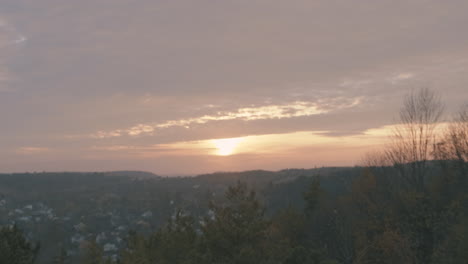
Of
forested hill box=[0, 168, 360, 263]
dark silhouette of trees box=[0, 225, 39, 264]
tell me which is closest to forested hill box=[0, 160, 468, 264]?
dark silhouette of trees box=[0, 225, 39, 264]

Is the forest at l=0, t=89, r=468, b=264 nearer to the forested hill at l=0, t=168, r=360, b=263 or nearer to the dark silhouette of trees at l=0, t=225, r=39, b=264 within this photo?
the dark silhouette of trees at l=0, t=225, r=39, b=264

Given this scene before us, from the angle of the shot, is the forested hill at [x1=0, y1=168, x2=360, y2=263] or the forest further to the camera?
the forested hill at [x1=0, y1=168, x2=360, y2=263]

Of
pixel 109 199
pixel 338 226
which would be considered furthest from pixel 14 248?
pixel 109 199

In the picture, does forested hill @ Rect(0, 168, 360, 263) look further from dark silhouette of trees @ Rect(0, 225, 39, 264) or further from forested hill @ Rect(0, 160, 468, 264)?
dark silhouette of trees @ Rect(0, 225, 39, 264)

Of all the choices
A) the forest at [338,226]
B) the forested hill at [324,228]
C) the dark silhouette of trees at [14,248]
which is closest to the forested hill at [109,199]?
the forested hill at [324,228]

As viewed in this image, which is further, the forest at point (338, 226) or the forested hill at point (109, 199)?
the forested hill at point (109, 199)

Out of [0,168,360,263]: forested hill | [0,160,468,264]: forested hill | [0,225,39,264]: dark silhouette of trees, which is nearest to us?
[0,225,39,264]: dark silhouette of trees

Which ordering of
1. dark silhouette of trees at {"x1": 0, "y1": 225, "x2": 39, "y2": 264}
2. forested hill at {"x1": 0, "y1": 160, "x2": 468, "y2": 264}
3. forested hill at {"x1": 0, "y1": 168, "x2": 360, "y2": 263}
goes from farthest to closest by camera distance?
1. forested hill at {"x1": 0, "y1": 168, "x2": 360, "y2": 263}
2. forested hill at {"x1": 0, "y1": 160, "x2": 468, "y2": 264}
3. dark silhouette of trees at {"x1": 0, "y1": 225, "x2": 39, "y2": 264}

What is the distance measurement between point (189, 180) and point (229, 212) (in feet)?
437

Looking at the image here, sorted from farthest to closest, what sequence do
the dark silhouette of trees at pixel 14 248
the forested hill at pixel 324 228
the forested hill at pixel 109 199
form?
the forested hill at pixel 109 199
the forested hill at pixel 324 228
the dark silhouette of trees at pixel 14 248

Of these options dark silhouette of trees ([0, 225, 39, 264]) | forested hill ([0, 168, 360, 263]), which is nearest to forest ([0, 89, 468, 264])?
dark silhouette of trees ([0, 225, 39, 264])

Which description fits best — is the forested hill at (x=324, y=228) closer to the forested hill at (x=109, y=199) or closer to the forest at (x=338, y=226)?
the forest at (x=338, y=226)

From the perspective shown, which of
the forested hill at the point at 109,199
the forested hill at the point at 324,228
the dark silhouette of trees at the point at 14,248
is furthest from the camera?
the forested hill at the point at 109,199

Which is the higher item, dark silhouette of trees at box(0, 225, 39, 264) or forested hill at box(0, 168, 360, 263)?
dark silhouette of trees at box(0, 225, 39, 264)
